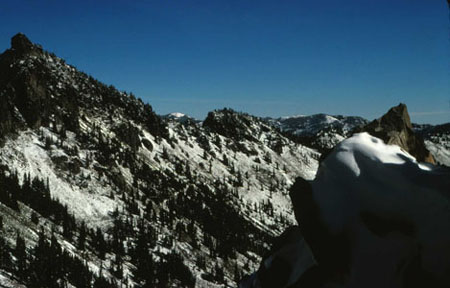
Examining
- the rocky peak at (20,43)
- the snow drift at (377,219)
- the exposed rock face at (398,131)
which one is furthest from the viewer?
the rocky peak at (20,43)

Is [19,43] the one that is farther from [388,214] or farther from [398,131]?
[388,214]

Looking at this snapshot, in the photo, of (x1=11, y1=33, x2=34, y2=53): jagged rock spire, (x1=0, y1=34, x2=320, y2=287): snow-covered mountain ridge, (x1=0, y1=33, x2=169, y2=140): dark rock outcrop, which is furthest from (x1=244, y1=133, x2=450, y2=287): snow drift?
(x1=11, y1=33, x2=34, y2=53): jagged rock spire

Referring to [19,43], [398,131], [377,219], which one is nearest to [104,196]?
[19,43]

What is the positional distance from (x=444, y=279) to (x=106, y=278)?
6160 cm

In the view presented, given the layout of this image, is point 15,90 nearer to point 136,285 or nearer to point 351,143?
point 136,285

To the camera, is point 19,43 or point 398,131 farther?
point 19,43

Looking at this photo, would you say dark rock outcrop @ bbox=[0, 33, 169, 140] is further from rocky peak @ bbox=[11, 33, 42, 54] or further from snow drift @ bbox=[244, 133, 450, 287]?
snow drift @ bbox=[244, 133, 450, 287]

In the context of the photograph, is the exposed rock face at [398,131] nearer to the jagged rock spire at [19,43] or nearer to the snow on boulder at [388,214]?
the snow on boulder at [388,214]

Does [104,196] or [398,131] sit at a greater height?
[398,131]

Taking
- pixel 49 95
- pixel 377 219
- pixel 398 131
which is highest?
pixel 49 95

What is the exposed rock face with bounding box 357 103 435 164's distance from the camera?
64.4ft

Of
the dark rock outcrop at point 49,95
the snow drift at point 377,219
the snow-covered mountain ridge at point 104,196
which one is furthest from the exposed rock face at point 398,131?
the dark rock outcrop at point 49,95

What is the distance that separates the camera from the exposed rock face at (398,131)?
64.4 ft

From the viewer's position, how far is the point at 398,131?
2070cm
